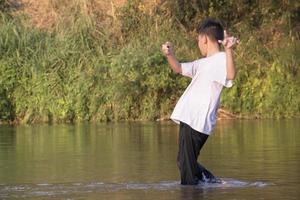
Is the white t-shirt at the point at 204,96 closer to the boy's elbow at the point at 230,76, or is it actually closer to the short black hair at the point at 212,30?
the boy's elbow at the point at 230,76

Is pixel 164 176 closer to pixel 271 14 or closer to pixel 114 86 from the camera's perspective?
pixel 114 86

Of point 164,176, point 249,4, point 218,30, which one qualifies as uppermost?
point 249,4

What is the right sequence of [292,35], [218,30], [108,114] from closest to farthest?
[218,30]
[108,114]
[292,35]

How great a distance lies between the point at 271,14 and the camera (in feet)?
89.7

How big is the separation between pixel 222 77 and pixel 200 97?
0.93 ft

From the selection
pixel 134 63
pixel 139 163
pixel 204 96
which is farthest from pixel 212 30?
pixel 134 63

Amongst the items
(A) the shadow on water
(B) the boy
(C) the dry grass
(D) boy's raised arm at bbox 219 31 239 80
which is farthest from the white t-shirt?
(C) the dry grass

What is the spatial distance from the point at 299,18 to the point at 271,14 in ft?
2.75

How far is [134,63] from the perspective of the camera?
24000 mm

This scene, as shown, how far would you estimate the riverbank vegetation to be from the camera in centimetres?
2380

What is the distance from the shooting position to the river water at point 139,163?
9.73 metres

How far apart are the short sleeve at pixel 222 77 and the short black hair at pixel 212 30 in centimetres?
34

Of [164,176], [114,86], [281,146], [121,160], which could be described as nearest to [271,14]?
[114,86]

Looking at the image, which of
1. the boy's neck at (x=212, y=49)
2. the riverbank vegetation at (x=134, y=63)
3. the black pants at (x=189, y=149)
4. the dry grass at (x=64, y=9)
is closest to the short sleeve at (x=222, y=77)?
the boy's neck at (x=212, y=49)
